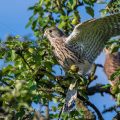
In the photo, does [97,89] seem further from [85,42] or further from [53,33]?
[53,33]

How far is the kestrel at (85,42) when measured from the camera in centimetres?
694

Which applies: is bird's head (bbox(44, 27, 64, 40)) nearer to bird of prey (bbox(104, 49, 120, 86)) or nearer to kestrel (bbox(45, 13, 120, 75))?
kestrel (bbox(45, 13, 120, 75))

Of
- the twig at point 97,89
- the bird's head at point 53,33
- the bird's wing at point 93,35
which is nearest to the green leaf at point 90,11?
the bird's wing at point 93,35

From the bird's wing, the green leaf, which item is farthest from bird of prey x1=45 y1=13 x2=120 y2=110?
the green leaf

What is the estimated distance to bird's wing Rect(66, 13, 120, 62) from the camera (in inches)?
273

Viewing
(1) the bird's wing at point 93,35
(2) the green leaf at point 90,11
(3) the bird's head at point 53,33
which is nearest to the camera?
(1) the bird's wing at point 93,35

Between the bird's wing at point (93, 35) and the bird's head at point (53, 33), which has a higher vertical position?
the bird's head at point (53, 33)

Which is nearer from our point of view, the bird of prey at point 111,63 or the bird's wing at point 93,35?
the bird's wing at point 93,35

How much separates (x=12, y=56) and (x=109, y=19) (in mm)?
1936

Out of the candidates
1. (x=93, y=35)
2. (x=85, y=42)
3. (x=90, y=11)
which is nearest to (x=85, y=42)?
(x=85, y=42)

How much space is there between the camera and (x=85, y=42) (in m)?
7.25

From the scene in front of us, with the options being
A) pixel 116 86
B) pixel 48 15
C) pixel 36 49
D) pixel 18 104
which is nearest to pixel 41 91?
pixel 36 49

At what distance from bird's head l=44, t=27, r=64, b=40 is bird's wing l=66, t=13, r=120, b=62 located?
41cm

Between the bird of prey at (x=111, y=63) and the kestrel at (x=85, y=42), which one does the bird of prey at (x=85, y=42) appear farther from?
the bird of prey at (x=111, y=63)
